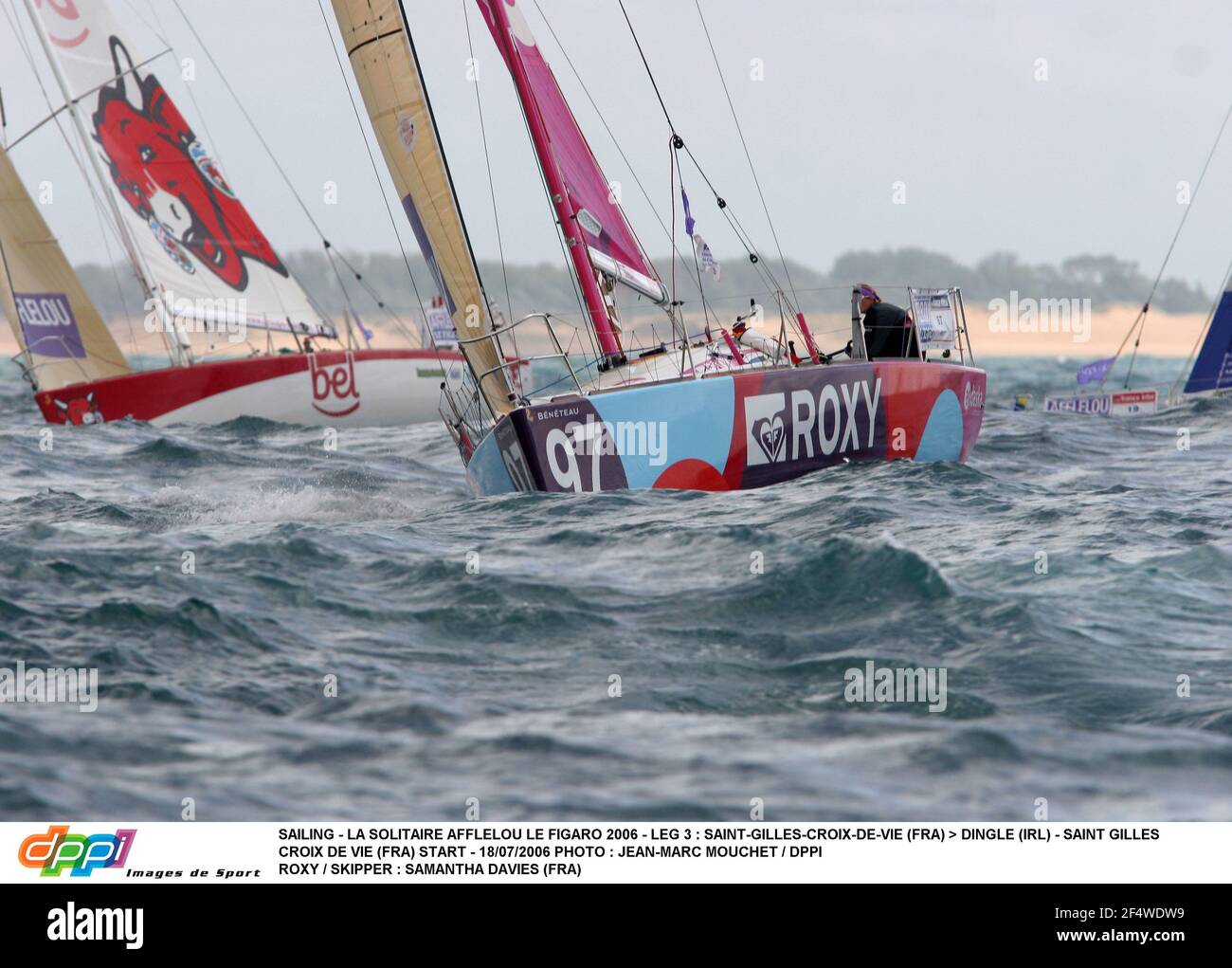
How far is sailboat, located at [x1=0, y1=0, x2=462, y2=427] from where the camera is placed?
18766mm

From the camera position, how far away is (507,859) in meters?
3.23

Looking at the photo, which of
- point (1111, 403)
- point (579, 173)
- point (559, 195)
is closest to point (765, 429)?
point (559, 195)

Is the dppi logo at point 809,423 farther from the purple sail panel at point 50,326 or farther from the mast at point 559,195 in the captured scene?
the purple sail panel at point 50,326

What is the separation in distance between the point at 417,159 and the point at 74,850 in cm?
720

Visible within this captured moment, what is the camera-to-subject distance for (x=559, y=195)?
1005 centimetres

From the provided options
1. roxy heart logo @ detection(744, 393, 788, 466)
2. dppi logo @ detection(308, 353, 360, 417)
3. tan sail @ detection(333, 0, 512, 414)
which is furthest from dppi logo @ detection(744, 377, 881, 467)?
A: dppi logo @ detection(308, 353, 360, 417)

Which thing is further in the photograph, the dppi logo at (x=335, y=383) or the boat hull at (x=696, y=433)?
the dppi logo at (x=335, y=383)

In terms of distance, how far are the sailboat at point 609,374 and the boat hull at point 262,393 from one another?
8066 millimetres

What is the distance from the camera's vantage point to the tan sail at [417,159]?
972 cm

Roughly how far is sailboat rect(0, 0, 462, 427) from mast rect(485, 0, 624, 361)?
9.53 metres

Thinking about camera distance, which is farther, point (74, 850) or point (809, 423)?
point (809, 423)

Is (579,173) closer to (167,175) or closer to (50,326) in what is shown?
(167,175)

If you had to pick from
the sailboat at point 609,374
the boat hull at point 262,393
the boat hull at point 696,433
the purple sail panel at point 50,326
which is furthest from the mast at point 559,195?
the purple sail panel at point 50,326

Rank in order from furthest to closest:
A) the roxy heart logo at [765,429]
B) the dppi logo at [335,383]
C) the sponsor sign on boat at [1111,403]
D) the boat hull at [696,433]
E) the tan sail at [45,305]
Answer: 1. the sponsor sign on boat at [1111,403]
2. the dppi logo at [335,383]
3. the tan sail at [45,305]
4. the roxy heart logo at [765,429]
5. the boat hull at [696,433]
